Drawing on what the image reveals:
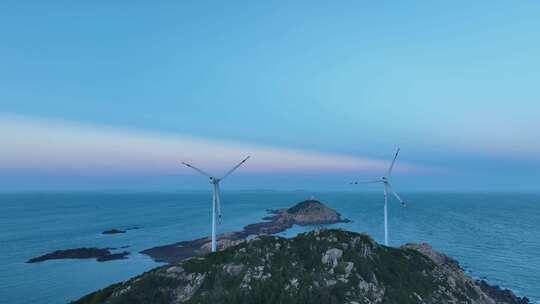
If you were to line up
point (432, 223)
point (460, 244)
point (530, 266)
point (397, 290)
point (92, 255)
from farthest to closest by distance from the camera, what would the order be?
point (432, 223), point (460, 244), point (92, 255), point (530, 266), point (397, 290)

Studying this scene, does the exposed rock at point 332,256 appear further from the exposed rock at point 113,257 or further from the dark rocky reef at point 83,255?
the dark rocky reef at point 83,255

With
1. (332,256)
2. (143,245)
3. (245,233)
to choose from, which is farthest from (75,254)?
(332,256)

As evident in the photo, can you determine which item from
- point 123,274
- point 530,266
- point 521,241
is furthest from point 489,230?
point 123,274

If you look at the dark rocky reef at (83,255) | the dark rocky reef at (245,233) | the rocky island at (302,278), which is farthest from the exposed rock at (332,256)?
the dark rocky reef at (83,255)

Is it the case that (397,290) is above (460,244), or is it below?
above

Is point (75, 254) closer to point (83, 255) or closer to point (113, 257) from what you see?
point (83, 255)

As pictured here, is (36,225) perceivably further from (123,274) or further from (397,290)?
(397,290)
